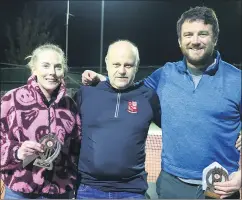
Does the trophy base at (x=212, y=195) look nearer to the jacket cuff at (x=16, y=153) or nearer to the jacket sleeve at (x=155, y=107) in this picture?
the jacket sleeve at (x=155, y=107)

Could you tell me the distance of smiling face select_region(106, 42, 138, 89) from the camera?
1471mm

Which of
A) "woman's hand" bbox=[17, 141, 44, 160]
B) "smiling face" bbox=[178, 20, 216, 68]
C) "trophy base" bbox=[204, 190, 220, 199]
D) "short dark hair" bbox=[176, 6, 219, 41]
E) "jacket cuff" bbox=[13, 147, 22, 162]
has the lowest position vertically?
"trophy base" bbox=[204, 190, 220, 199]

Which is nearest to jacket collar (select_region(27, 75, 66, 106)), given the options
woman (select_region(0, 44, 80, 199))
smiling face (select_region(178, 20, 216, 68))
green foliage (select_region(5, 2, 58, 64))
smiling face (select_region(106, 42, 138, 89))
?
woman (select_region(0, 44, 80, 199))

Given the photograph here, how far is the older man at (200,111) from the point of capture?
4.72 ft

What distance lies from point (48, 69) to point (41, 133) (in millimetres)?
248

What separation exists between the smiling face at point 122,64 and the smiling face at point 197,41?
0.20 meters

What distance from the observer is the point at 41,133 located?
1.44m

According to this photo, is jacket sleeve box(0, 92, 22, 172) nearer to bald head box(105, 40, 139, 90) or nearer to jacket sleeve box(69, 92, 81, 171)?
jacket sleeve box(69, 92, 81, 171)

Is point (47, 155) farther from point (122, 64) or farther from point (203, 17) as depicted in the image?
point (203, 17)

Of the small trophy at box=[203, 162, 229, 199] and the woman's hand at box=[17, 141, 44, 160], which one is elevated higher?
the woman's hand at box=[17, 141, 44, 160]

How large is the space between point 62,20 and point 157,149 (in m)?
1.64

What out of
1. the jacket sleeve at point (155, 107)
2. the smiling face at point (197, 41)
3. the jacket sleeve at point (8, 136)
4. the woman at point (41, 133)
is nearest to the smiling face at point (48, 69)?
the woman at point (41, 133)

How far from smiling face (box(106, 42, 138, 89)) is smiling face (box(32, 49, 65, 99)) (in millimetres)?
203

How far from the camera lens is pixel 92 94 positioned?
1.55 m
